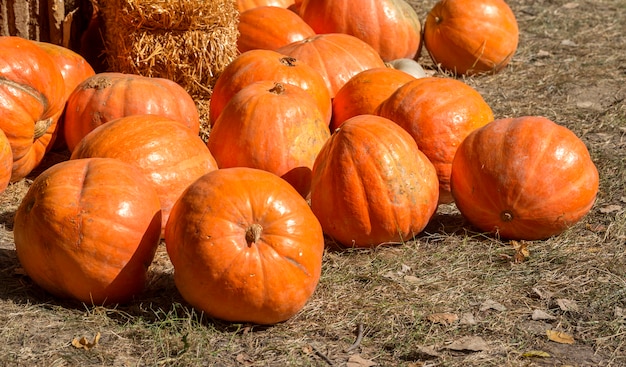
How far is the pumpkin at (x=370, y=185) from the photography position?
166 inches

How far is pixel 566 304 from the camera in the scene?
3.85m

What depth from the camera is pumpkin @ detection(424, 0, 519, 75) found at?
7027 millimetres

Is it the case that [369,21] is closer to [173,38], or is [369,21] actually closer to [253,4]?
[253,4]

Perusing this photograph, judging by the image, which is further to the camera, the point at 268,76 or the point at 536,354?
the point at 268,76

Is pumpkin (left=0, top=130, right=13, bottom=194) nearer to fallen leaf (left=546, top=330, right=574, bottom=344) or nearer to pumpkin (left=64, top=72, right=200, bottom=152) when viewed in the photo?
pumpkin (left=64, top=72, right=200, bottom=152)

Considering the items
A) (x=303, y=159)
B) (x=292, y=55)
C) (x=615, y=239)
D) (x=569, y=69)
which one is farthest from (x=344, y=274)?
(x=569, y=69)

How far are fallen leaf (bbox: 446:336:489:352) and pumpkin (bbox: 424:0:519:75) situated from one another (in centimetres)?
396

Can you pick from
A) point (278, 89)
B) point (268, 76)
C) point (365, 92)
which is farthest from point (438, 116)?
point (268, 76)

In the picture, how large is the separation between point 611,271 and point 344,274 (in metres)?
1.27

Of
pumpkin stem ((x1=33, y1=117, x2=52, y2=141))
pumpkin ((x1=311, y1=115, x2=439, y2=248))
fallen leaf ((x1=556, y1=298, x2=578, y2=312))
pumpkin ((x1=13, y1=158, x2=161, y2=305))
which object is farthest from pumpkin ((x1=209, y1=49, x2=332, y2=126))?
fallen leaf ((x1=556, y1=298, x2=578, y2=312))

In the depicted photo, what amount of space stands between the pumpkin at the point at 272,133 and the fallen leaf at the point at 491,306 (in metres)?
1.30

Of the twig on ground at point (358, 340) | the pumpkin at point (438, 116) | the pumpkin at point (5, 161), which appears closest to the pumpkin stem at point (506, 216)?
the pumpkin at point (438, 116)

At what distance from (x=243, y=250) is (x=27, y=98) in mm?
2028

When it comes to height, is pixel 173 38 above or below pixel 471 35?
above
